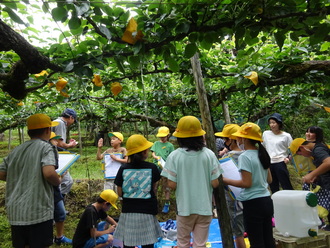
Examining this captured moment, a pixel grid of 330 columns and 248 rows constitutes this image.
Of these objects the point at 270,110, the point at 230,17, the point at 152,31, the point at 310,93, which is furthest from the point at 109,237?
the point at 270,110

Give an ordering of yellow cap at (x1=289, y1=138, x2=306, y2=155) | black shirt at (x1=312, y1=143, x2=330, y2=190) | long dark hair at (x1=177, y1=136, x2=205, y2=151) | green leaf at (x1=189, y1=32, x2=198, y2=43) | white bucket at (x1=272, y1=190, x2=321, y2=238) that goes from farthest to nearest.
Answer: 1. yellow cap at (x1=289, y1=138, x2=306, y2=155)
2. black shirt at (x1=312, y1=143, x2=330, y2=190)
3. white bucket at (x1=272, y1=190, x2=321, y2=238)
4. long dark hair at (x1=177, y1=136, x2=205, y2=151)
5. green leaf at (x1=189, y1=32, x2=198, y2=43)

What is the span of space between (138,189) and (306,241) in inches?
68.0

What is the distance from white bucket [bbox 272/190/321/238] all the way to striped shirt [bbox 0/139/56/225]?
2.35m

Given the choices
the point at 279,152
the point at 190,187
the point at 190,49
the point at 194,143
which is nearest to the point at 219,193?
the point at 190,187

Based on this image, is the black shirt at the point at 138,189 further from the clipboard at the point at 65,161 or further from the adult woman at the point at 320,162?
the adult woman at the point at 320,162

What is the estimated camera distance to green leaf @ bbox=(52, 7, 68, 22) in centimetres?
145

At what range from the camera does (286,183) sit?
13.3 feet

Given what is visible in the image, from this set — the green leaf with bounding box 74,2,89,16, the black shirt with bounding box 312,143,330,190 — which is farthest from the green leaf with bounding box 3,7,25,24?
the black shirt with bounding box 312,143,330,190

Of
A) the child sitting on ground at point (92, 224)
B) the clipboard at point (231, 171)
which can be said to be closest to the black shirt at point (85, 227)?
the child sitting on ground at point (92, 224)

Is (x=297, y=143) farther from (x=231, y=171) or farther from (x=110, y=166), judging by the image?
(x=110, y=166)

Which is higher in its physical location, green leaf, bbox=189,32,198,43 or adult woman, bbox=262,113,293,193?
green leaf, bbox=189,32,198,43

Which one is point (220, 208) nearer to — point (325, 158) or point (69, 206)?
point (325, 158)

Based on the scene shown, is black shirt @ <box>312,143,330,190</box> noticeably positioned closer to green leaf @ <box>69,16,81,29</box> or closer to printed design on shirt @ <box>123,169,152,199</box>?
printed design on shirt @ <box>123,169,152,199</box>

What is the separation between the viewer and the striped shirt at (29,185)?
6.28 feet
